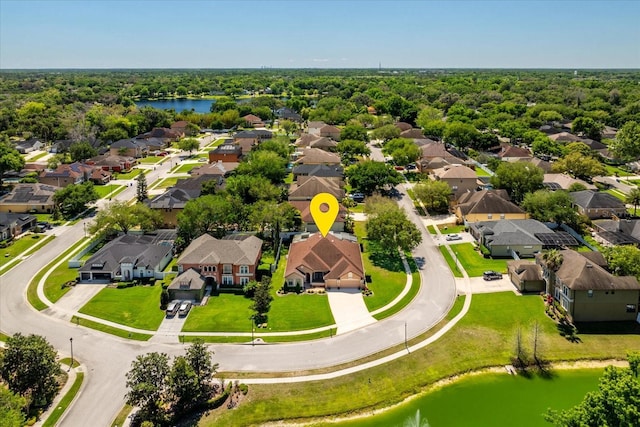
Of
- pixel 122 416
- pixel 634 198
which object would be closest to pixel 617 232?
pixel 634 198

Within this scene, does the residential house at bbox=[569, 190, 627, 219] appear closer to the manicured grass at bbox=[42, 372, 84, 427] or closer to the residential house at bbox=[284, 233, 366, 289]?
the residential house at bbox=[284, 233, 366, 289]

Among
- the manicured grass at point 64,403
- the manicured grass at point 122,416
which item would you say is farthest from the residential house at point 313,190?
the manicured grass at point 122,416

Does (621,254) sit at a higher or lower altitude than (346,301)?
higher

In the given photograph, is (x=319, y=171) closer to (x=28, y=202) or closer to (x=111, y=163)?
(x=111, y=163)

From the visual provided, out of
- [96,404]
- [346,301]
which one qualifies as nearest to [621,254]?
[346,301]

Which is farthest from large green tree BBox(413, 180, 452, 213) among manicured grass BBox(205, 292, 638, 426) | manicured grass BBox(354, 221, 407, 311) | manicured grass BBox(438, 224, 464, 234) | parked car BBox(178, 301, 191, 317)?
parked car BBox(178, 301, 191, 317)

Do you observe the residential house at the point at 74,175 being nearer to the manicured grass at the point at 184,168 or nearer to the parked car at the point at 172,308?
the manicured grass at the point at 184,168

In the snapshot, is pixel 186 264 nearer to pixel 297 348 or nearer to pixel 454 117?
pixel 297 348
